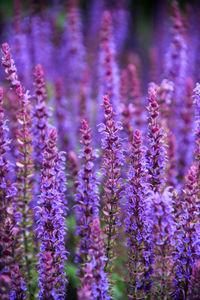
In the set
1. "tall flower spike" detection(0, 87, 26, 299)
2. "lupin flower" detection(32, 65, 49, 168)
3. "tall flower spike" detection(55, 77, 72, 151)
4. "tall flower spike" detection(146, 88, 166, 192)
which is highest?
"tall flower spike" detection(55, 77, 72, 151)

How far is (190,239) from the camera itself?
7.39ft

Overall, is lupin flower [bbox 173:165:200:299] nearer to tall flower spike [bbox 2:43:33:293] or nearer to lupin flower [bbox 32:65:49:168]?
tall flower spike [bbox 2:43:33:293]

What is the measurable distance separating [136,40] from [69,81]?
3.29 metres

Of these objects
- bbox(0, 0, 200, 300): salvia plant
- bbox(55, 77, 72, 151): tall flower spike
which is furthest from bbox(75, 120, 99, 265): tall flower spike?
bbox(55, 77, 72, 151): tall flower spike

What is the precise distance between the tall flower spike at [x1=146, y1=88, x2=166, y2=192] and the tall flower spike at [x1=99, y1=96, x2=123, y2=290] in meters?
0.20

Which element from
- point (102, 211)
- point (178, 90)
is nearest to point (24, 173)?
point (102, 211)

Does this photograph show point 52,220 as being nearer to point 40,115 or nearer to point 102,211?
point 102,211

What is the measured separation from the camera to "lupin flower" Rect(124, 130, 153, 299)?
2322mm

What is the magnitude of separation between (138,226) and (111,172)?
39cm

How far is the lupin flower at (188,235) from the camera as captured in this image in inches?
87.3

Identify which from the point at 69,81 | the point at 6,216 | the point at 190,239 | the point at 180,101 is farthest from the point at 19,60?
the point at 190,239

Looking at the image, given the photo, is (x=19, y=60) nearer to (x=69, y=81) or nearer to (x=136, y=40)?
(x=69, y=81)

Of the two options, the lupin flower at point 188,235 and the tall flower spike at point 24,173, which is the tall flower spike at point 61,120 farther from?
the lupin flower at point 188,235

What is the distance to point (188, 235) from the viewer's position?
2254 mm
